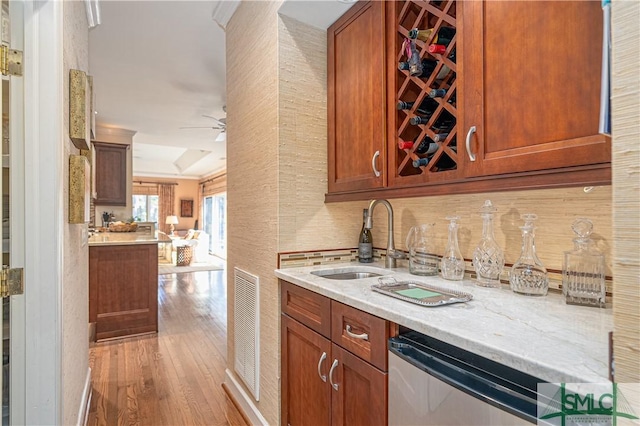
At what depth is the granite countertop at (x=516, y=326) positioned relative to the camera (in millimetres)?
696

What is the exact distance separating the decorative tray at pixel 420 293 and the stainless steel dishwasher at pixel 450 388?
128 millimetres

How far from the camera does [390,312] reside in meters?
1.07

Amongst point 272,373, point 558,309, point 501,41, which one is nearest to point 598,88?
point 501,41

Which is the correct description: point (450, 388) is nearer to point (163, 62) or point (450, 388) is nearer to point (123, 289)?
point (163, 62)

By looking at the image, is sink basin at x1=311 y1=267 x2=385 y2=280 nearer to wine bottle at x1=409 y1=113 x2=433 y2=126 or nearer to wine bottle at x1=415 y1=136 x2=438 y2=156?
wine bottle at x1=415 y1=136 x2=438 y2=156

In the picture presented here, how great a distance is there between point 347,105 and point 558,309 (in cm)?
132

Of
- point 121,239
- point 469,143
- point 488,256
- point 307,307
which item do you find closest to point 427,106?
point 469,143

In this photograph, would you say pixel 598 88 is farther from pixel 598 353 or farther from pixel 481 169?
pixel 598 353

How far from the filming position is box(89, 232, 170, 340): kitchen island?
11.5ft

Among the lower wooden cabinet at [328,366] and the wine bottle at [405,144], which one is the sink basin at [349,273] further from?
the wine bottle at [405,144]

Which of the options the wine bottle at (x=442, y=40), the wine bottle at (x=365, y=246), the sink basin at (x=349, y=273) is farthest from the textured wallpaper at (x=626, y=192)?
the wine bottle at (x=365, y=246)

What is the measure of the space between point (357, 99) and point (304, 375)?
1382 millimetres

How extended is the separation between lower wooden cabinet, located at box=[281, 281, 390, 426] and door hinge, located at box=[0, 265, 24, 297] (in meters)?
1.06

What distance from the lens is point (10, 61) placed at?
3.99 feet
